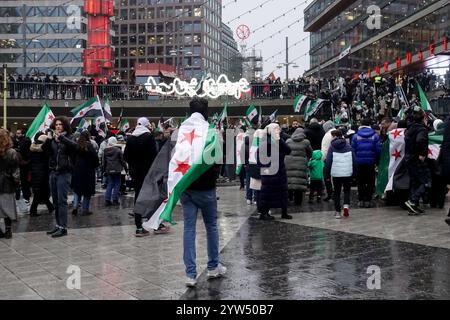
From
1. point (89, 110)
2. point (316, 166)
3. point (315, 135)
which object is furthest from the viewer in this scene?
point (89, 110)

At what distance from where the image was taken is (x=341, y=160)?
10.9 m

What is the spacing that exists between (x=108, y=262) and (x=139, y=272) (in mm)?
802

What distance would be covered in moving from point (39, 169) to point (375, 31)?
138ft

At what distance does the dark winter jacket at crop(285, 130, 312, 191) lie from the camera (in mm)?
12531

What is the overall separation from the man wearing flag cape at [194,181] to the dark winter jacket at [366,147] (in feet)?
20.1

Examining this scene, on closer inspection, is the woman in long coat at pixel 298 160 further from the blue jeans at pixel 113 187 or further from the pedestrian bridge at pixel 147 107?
the pedestrian bridge at pixel 147 107

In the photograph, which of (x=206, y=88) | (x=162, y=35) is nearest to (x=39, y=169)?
(x=206, y=88)

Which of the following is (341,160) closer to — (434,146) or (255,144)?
(255,144)

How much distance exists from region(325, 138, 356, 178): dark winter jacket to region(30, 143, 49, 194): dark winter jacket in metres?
5.93

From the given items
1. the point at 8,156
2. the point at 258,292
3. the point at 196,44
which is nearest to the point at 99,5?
the point at 196,44

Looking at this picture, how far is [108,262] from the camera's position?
7582mm

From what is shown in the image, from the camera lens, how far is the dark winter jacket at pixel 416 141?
1080cm

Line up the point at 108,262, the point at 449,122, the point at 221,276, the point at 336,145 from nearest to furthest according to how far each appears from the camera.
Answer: the point at 221,276, the point at 108,262, the point at 449,122, the point at 336,145
